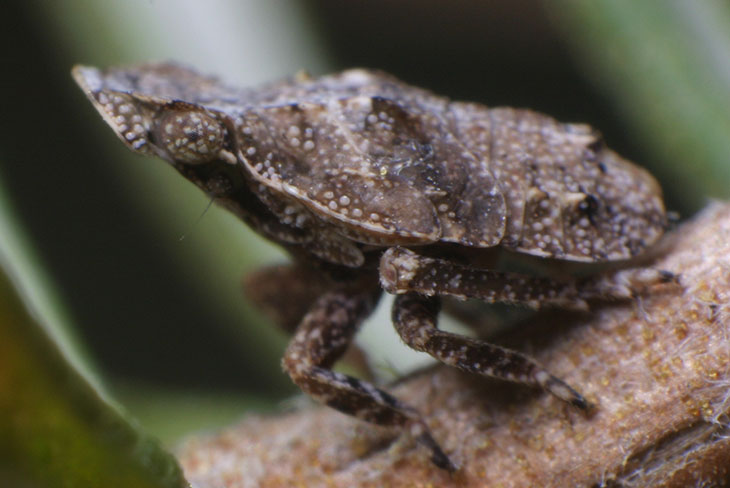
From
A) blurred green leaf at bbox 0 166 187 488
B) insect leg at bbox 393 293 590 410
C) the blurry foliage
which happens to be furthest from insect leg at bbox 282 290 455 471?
blurred green leaf at bbox 0 166 187 488

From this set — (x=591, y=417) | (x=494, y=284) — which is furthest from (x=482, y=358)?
(x=591, y=417)

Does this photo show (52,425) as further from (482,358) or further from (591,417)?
(591,417)

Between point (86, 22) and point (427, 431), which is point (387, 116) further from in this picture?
Result: point (86, 22)

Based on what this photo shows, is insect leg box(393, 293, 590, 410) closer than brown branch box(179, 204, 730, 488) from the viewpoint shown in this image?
No

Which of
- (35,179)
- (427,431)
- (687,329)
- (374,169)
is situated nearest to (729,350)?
(687,329)

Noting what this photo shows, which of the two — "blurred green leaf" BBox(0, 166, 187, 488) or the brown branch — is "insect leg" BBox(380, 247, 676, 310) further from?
"blurred green leaf" BBox(0, 166, 187, 488)

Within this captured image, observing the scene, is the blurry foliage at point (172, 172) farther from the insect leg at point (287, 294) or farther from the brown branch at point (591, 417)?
the brown branch at point (591, 417)

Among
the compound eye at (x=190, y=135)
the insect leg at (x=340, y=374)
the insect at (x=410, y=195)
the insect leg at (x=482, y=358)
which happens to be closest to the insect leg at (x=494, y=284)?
the insect at (x=410, y=195)
